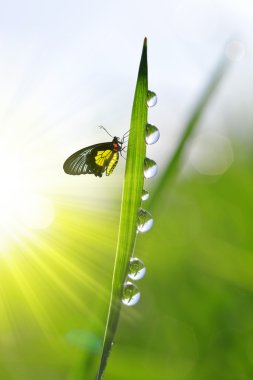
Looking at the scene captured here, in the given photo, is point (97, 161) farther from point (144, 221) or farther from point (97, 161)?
point (144, 221)

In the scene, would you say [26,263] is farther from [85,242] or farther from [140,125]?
[140,125]

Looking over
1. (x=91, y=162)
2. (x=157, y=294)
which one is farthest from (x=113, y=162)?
(x=157, y=294)

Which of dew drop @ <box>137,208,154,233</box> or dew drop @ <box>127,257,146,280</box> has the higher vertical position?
dew drop @ <box>137,208,154,233</box>

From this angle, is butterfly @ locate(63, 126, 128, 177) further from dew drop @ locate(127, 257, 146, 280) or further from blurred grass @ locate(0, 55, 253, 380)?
dew drop @ locate(127, 257, 146, 280)

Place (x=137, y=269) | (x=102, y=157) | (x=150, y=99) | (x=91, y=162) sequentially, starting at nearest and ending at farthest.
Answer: (x=137, y=269)
(x=150, y=99)
(x=91, y=162)
(x=102, y=157)

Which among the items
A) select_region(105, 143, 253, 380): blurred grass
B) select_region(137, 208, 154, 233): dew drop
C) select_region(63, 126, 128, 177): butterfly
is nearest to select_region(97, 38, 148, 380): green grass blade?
select_region(137, 208, 154, 233): dew drop

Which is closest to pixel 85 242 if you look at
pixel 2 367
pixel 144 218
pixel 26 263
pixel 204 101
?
pixel 26 263

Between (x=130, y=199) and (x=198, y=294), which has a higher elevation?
(x=130, y=199)
